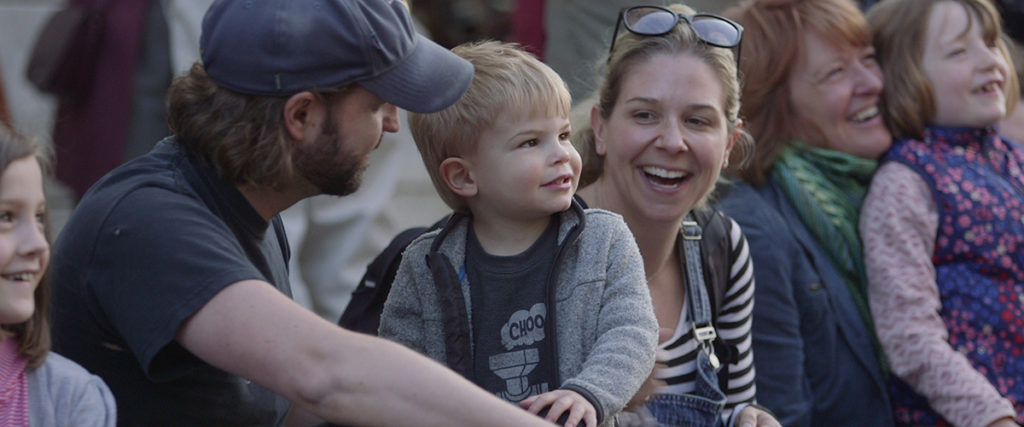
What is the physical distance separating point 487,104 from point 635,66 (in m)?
0.69

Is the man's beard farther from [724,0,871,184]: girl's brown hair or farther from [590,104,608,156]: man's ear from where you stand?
[724,0,871,184]: girl's brown hair

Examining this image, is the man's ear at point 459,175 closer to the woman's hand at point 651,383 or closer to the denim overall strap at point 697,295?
the woman's hand at point 651,383

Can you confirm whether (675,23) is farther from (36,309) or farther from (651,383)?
(36,309)

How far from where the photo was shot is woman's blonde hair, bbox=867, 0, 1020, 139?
3576mm

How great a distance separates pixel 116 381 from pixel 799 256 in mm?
1920

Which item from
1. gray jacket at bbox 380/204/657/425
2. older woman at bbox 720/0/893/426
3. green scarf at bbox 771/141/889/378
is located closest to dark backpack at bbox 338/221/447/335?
gray jacket at bbox 380/204/657/425

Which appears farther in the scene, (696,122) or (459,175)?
(696,122)

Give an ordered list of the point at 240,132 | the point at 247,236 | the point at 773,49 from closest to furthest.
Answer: the point at 240,132
the point at 247,236
the point at 773,49

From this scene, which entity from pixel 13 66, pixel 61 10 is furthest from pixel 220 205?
pixel 13 66

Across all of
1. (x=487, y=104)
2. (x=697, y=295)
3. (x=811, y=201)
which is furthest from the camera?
(x=811, y=201)

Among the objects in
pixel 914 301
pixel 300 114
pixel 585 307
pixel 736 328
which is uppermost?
pixel 300 114

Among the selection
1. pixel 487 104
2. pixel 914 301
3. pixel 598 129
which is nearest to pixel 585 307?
pixel 487 104

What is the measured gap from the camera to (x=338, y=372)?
5.90 feet

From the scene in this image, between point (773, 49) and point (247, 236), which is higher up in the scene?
point (247, 236)
